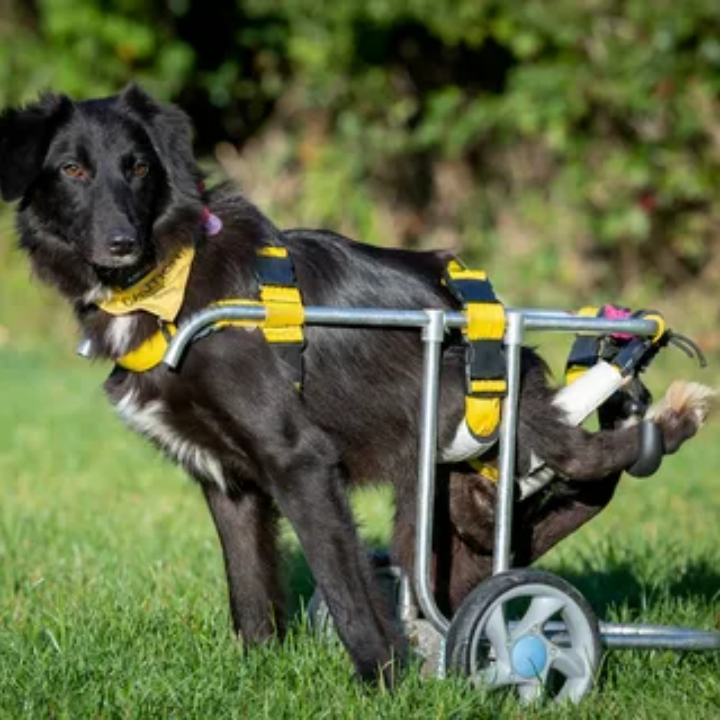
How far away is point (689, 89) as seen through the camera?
11.1 meters

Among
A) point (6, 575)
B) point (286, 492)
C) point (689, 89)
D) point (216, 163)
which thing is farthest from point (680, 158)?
point (286, 492)

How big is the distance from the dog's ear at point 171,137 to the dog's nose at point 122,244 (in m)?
0.27

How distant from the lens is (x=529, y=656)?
3732 millimetres

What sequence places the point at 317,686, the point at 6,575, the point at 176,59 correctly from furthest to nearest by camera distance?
the point at 176,59 < the point at 6,575 < the point at 317,686

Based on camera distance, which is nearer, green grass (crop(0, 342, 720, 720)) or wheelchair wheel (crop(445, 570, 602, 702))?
green grass (crop(0, 342, 720, 720))

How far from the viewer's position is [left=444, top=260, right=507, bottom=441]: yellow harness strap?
3.85m

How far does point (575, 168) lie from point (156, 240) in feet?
26.8

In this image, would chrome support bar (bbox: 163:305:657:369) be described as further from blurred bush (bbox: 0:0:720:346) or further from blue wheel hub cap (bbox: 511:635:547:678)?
blurred bush (bbox: 0:0:720:346)

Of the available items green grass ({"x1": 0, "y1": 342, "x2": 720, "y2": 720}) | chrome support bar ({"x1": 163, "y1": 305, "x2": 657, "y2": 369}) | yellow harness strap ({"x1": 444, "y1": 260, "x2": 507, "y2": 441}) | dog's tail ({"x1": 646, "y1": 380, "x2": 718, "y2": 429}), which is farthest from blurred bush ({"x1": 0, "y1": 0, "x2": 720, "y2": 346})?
yellow harness strap ({"x1": 444, "y1": 260, "x2": 507, "y2": 441})

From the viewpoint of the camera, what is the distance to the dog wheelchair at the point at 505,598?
367 centimetres

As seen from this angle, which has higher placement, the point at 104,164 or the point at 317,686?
the point at 104,164

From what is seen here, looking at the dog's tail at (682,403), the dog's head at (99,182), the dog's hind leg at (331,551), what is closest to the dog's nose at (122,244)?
the dog's head at (99,182)

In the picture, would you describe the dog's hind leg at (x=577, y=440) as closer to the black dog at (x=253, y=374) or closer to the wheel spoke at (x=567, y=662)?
the black dog at (x=253, y=374)

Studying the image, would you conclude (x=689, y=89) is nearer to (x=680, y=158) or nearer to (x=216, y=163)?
(x=680, y=158)
